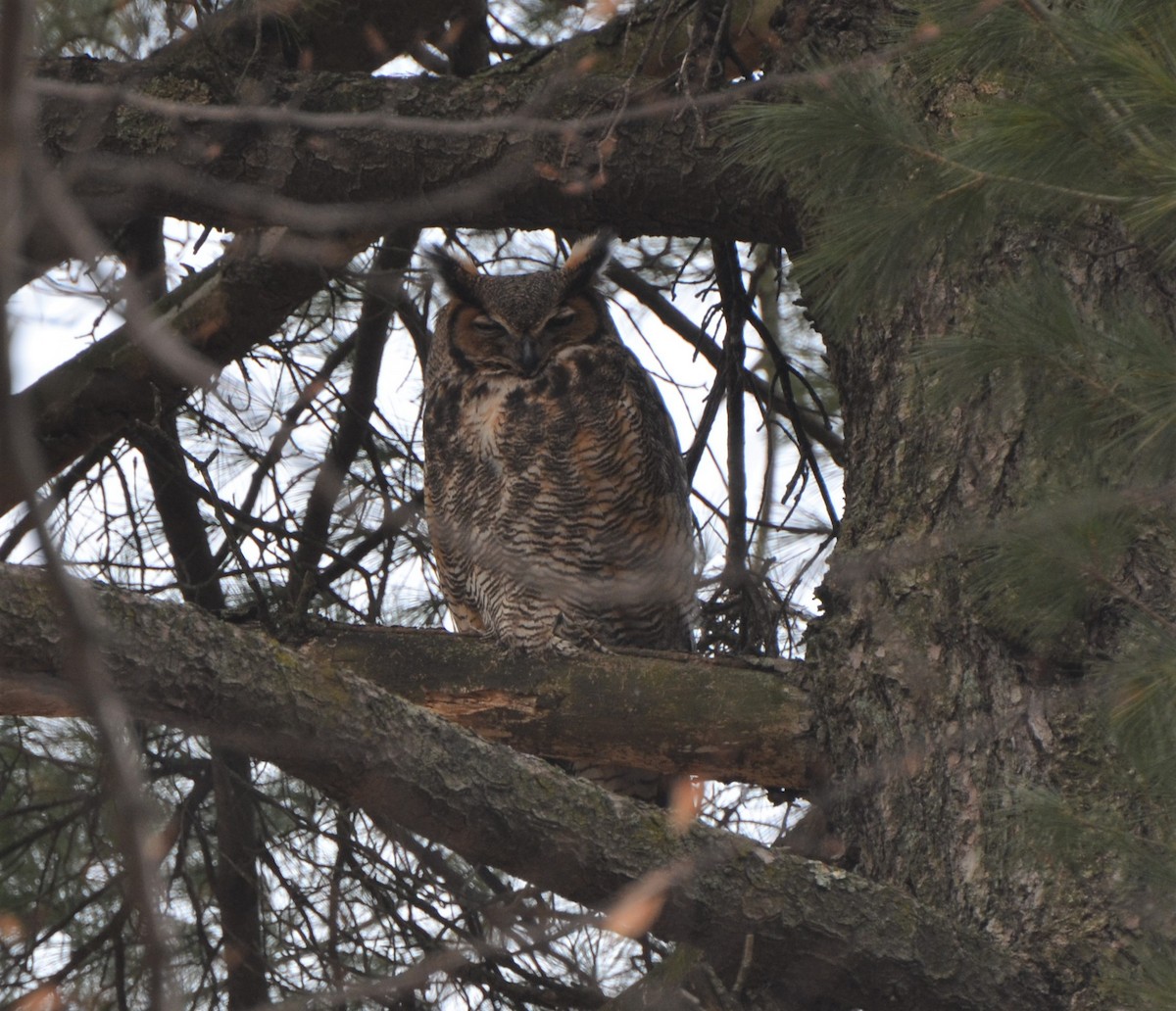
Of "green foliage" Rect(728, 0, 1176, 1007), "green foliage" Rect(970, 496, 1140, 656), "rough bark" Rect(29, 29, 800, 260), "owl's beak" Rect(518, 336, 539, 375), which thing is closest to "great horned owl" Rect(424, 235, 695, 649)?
"owl's beak" Rect(518, 336, 539, 375)

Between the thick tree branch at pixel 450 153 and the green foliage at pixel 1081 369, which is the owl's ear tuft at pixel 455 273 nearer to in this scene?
the thick tree branch at pixel 450 153

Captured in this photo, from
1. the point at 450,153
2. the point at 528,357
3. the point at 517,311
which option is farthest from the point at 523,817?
the point at 517,311

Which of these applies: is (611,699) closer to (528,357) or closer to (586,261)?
(528,357)

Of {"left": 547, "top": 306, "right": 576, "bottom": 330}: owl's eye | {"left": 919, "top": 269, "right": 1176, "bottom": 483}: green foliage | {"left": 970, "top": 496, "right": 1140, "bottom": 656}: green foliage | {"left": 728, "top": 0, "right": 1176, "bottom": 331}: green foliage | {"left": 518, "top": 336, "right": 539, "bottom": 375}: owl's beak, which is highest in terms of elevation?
{"left": 547, "top": 306, "right": 576, "bottom": 330}: owl's eye

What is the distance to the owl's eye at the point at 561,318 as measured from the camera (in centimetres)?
380

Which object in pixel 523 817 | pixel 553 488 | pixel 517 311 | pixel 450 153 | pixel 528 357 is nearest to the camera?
pixel 523 817

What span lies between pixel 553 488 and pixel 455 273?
0.72m

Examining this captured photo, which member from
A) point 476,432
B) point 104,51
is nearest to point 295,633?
point 476,432

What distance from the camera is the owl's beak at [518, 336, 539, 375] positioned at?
3658 mm

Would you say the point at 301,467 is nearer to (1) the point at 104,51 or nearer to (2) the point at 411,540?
(2) the point at 411,540

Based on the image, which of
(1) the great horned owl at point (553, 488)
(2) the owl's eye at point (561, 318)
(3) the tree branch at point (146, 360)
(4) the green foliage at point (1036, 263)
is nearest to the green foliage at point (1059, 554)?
(4) the green foliage at point (1036, 263)

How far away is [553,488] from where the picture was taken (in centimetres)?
355

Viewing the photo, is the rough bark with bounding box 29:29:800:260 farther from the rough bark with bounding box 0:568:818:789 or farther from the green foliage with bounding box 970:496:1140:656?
the green foliage with bounding box 970:496:1140:656

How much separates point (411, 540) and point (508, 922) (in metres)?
1.82
